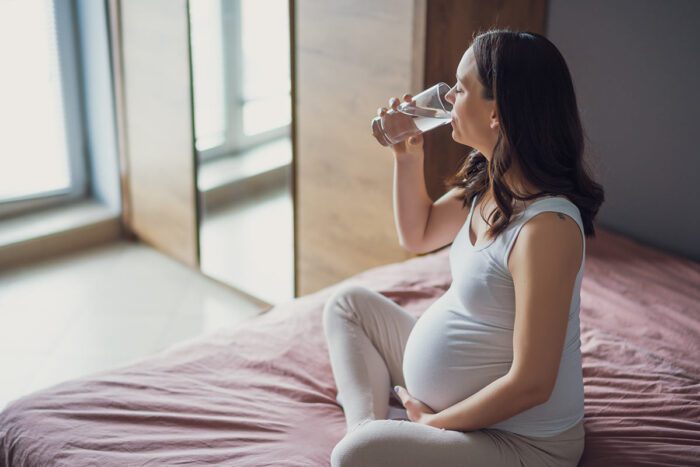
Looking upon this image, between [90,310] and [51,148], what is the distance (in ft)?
3.05

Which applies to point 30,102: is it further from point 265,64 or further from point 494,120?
point 494,120

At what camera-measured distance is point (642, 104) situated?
2520mm

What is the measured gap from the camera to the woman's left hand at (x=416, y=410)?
1.49 m

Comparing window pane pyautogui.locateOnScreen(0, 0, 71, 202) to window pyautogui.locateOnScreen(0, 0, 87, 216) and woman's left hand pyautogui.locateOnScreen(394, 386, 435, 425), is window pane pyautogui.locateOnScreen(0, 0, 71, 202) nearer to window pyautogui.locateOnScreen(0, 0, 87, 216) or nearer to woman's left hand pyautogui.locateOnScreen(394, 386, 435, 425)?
window pyautogui.locateOnScreen(0, 0, 87, 216)

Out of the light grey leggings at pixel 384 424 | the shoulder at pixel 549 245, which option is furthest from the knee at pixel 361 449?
the shoulder at pixel 549 245

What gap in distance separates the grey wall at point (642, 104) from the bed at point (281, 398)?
459mm

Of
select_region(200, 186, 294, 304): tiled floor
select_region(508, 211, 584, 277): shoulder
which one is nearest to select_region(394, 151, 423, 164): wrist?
select_region(508, 211, 584, 277): shoulder

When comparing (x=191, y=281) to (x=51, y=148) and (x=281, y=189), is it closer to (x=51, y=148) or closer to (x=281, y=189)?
(x=281, y=189)

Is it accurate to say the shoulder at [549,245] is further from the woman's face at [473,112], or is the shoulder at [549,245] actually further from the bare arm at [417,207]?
the bare arm at [417,207]

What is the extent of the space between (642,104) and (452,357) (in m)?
1.41

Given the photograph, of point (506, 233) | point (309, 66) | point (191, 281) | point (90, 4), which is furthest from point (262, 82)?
point (506, 233)

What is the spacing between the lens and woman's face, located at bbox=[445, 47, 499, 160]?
4.56 ft

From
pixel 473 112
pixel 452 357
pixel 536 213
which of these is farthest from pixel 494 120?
pixel 452 357

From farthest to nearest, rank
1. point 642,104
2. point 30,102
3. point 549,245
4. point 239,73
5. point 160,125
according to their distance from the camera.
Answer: point 30,102, point 160,125, point 239,73, point 642,104, point 549,245
